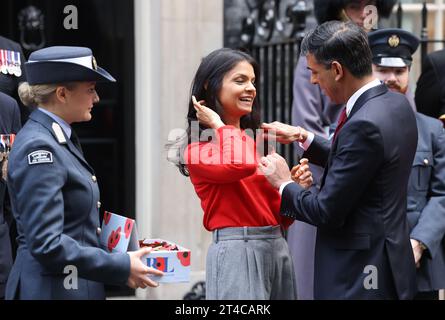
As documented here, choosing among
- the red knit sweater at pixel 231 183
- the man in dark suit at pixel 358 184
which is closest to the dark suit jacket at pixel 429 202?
the man in dark suit at pixel 358 184

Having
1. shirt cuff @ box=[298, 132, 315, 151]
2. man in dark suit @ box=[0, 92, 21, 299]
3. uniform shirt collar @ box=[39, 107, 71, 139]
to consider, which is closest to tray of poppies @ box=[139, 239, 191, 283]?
uniform shirt collar @ box=[39, 107, 71, 139]

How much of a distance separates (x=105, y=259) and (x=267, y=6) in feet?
14.9

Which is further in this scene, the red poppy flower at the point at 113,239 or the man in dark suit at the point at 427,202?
→ the man in dark suit at the point at 427,202

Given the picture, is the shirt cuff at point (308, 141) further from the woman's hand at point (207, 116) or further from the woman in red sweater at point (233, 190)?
the woman's hand at point (207, 116)

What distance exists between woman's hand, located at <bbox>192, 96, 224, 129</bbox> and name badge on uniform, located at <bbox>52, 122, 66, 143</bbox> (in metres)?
0.77

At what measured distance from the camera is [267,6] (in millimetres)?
7754

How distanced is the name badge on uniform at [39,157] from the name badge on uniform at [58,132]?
0.13 m

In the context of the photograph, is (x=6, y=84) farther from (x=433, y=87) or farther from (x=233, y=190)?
(x=433, y=87)

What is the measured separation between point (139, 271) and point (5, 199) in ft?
4.88

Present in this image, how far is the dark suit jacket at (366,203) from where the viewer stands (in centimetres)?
387

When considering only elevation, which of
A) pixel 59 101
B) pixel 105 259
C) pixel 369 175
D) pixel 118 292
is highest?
pixel 59 101

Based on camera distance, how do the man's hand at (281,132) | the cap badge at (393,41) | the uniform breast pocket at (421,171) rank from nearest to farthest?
the man's hand at (281,132)
the uniform breast pocket at (421,171)
the cap badge at (393,41)
